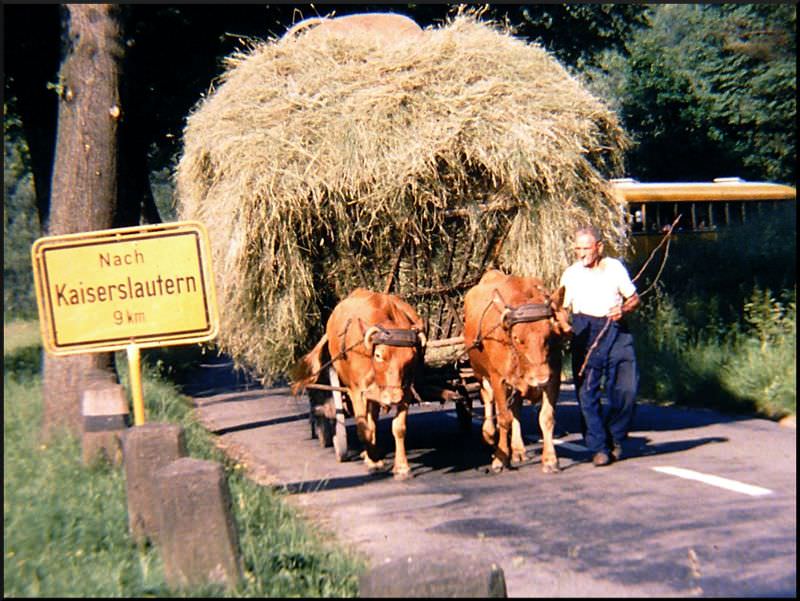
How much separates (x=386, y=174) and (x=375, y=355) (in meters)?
1.67

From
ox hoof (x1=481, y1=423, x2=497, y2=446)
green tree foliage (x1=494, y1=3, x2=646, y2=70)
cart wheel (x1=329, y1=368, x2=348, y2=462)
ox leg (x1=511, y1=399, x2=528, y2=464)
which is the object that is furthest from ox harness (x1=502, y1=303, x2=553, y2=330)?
green tree foliage (x1=494, y1=3, x2=646, y2=70)


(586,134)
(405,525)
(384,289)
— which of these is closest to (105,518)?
(405,525)

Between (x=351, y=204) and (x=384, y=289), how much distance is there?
122 centimetres

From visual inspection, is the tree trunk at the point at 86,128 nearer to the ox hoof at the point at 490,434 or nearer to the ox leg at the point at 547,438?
the ox hoof at the point at 490,434

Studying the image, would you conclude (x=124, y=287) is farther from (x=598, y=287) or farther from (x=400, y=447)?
(x=598, y=287)

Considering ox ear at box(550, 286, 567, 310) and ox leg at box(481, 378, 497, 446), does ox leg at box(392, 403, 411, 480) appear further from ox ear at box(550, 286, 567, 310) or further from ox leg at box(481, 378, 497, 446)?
ox ear at box(550, 286, 567, 310)

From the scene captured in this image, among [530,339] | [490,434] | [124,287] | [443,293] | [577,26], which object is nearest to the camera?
[124,287]

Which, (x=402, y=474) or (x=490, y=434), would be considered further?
(x=490, y=434)

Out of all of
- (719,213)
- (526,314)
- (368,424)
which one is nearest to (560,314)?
(526,314)

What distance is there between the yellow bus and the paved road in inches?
665

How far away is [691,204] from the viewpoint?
3108cm

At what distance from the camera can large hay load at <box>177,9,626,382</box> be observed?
1069 centimetres

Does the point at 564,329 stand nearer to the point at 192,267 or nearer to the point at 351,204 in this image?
the point at 351,204

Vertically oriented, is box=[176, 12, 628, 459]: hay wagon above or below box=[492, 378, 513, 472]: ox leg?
above
